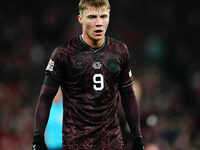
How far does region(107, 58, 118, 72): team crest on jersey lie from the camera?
5078 millimetres

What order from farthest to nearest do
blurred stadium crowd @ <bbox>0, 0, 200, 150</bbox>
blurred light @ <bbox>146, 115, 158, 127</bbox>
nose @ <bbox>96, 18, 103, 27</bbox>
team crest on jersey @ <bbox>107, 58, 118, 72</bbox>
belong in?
blurred stadium crowd @ <bbox>0, 0, 200, 150</bbox>
blurred light @ <bbox>146, 115, 158, 127</bbox>
team crest on jersey @ <bbox>107, 58, 118, 72</bbox>
nose @ <bbox>96, 18, 103, 27</bbox>

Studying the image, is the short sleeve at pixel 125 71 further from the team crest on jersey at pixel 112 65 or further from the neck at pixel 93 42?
the neck at pixel 93 42

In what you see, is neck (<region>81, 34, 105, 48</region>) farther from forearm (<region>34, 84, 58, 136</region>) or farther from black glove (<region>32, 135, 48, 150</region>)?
black glove (<region>32, 135, 48, 150</region>)

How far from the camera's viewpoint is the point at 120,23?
12.9m

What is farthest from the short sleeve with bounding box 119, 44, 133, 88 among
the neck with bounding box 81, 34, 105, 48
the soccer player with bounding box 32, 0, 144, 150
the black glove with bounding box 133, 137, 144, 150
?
the black glove with bounding box 133, 137, 144, 150

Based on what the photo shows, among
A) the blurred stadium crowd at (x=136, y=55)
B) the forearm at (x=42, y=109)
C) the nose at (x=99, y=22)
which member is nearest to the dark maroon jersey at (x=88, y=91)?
the forearm at (x=42, y=109)

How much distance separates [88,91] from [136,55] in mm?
7359

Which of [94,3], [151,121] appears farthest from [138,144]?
[151,121]

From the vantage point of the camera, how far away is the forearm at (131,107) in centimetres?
533

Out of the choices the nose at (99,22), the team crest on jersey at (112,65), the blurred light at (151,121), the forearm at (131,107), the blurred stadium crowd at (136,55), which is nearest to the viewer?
the nose at (99,22)

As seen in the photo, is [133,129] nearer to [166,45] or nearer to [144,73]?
[144,73]

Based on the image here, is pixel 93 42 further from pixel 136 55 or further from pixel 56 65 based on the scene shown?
pixel 136 55

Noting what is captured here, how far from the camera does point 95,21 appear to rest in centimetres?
499

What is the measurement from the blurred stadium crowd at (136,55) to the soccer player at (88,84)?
15.5 feet
